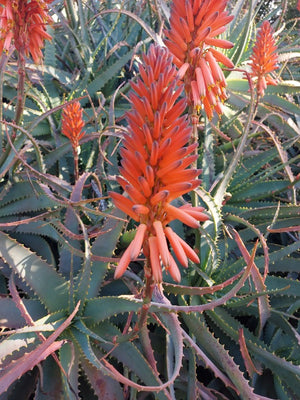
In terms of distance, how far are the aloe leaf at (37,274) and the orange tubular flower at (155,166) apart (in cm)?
55

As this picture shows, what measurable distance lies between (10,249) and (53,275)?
0.16m

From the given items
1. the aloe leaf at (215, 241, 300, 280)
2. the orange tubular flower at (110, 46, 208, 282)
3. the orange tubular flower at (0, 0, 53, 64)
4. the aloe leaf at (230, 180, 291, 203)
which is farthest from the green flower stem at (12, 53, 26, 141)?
the aloe leaf at (230, 180, 291, 203)

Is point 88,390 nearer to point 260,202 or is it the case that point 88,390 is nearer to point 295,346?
point 295,346

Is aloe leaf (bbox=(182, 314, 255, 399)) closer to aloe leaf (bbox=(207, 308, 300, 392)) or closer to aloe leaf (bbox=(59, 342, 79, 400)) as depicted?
aloe leaf (bbox=(207, 308, 300, 392))

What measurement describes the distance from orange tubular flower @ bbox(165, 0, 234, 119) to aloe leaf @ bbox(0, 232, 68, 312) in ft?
2.24

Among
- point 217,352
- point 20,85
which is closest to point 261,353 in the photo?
point 217,352

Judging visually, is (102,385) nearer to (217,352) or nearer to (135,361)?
(135,361)

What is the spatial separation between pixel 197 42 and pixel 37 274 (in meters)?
0.84

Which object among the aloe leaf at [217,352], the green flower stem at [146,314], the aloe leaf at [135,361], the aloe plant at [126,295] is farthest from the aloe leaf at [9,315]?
the aloe leaf at [217,352]

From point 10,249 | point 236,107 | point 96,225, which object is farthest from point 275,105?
point 10,249

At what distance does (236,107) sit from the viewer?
226cm

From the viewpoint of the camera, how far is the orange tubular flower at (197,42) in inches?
41.2

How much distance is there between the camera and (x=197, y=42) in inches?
43.0

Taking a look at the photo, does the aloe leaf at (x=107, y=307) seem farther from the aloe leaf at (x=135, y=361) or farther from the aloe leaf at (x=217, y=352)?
the aloe leaf at (x=217, y=352)
